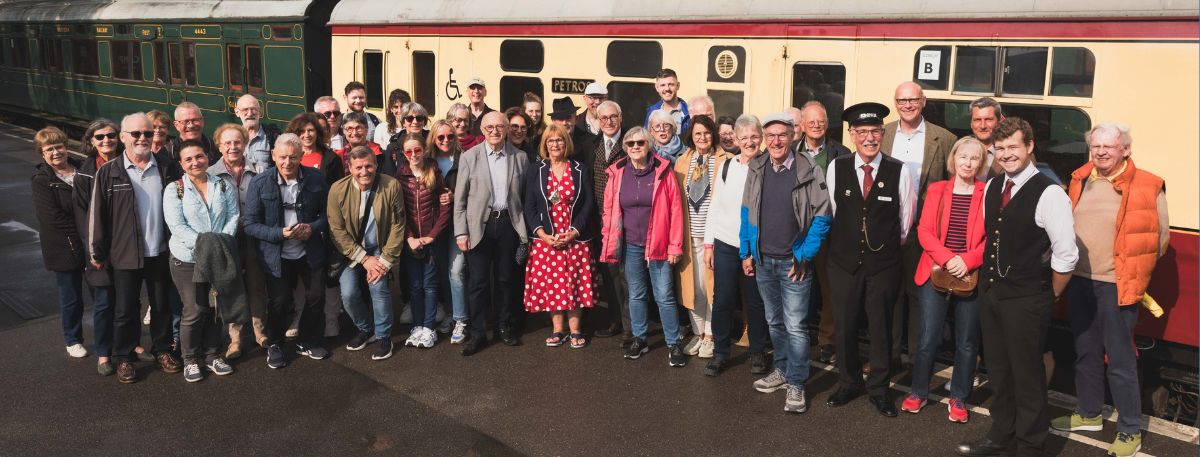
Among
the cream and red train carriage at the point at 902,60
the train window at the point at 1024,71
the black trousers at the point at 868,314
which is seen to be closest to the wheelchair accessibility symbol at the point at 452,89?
the cream and red train carriage at the point at 902,60

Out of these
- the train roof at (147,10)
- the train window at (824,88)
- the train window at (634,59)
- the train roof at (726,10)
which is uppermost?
the train roof at (147,10)

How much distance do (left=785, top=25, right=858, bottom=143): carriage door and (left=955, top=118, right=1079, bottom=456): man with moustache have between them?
212cm

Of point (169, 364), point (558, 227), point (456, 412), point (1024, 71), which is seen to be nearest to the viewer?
point (456, 412)

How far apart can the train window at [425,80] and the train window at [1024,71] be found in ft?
21.1

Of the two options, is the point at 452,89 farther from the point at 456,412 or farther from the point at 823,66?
the point at 456,412

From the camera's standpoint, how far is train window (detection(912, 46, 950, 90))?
21.7 ft

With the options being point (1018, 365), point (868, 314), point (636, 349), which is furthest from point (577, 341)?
point (1018, 365)

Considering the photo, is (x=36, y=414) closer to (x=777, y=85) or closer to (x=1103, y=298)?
(x=777, y=85)

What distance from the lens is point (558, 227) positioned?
698cm

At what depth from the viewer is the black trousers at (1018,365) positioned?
198 inches

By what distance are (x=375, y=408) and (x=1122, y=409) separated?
14.5ft

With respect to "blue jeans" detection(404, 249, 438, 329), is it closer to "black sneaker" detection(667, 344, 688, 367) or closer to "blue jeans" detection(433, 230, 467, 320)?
"blue jeans" detection(433, 230, 467, 320)

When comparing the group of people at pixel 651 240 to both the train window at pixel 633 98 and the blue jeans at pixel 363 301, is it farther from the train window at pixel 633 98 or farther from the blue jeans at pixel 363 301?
the train window at pixel 633 98

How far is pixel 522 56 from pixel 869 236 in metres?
4.99
